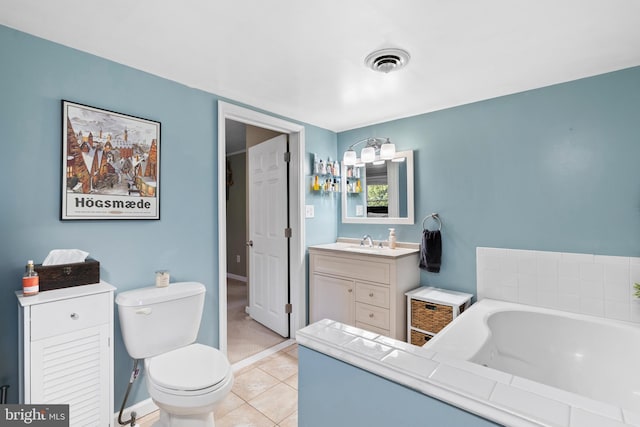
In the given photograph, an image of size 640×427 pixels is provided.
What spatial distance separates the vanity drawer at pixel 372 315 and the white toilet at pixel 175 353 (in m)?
1.27

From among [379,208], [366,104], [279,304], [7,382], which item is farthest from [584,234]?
[7,382]

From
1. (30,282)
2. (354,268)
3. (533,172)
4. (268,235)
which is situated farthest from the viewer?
(268,235)

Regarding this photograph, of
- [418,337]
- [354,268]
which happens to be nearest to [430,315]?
[418,337]

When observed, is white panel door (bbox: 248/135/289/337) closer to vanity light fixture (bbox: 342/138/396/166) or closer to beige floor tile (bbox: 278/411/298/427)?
vanity light fixture (bbox: 342/138/396/166)

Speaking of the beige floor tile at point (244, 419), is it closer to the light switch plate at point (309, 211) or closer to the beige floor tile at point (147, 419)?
the beige floor tile at point (147, 419)

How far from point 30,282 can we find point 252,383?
5.06ft

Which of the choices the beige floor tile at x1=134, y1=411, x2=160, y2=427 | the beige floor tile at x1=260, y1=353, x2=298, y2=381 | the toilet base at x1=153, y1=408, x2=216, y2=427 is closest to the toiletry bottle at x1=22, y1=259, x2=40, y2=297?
the toilet base at x1=153, y1=408, x2=216, y2=427

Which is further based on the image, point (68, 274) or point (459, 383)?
point (68, 274)

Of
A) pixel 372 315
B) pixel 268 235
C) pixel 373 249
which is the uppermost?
pixel 268 235

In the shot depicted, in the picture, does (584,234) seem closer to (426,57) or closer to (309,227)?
(426,57)

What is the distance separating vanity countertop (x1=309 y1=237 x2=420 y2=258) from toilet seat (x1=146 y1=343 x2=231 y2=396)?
1368mm

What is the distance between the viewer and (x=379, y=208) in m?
3.06

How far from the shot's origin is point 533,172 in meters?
2.23

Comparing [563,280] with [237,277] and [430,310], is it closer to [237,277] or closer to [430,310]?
[430,310]
